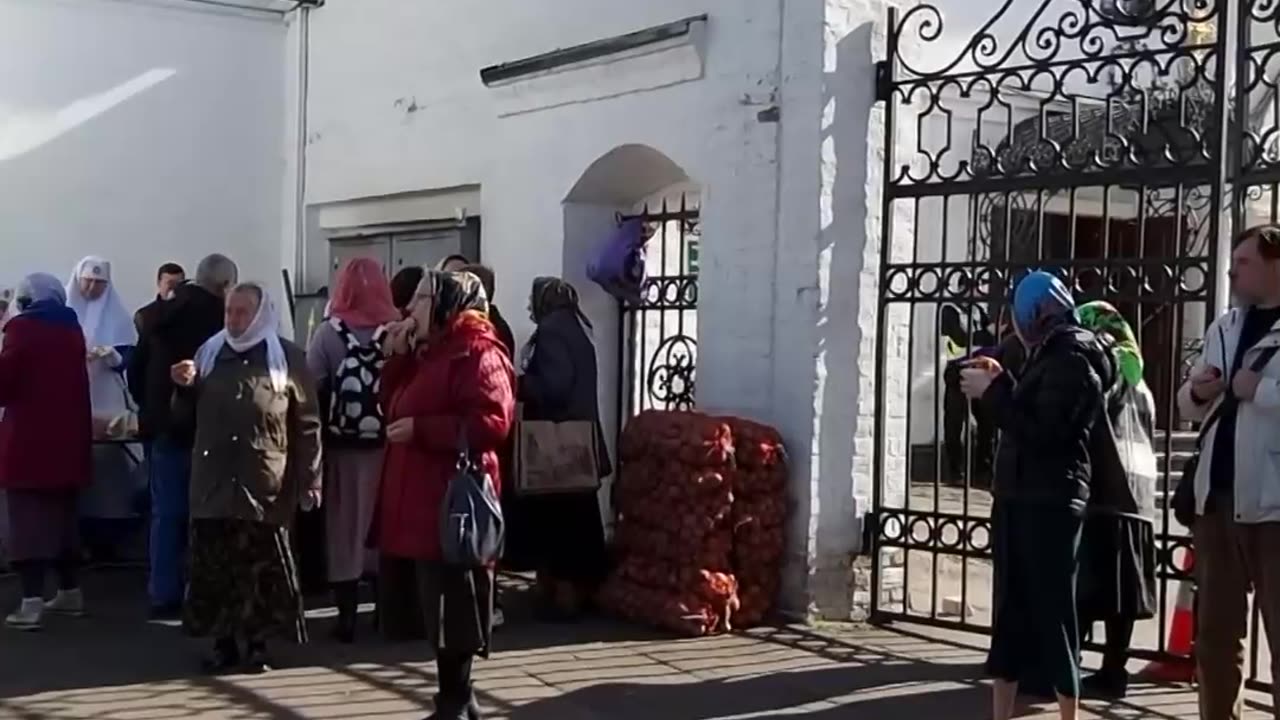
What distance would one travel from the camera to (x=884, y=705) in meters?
6.15

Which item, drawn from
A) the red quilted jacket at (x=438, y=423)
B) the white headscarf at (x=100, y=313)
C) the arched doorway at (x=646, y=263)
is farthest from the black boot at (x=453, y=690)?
the white headscarf at (x=100, y=313)

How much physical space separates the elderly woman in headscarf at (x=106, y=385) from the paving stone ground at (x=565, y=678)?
1.14 metres

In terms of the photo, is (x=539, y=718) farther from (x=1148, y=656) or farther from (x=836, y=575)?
(x=1148, y=656)

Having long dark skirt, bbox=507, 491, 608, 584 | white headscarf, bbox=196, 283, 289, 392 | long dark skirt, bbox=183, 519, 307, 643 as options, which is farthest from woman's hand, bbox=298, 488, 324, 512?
long dark skirt, bbox=507, 491, 608, 584

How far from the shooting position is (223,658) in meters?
6.45

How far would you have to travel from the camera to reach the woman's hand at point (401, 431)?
5.39 m

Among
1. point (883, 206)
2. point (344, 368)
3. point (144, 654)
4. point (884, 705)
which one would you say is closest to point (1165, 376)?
point (883, 206)

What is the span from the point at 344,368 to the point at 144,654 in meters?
1.52

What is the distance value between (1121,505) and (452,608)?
8.69ft

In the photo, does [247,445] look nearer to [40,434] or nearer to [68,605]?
[40,434]

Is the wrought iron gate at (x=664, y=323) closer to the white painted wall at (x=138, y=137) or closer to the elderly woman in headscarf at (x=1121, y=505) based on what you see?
the elderly woman in headscarf at (x=1121, y=505)

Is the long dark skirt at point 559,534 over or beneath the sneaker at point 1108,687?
over

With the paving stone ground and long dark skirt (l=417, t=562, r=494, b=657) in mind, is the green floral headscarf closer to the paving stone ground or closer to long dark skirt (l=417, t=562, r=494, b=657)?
the paving stone ground

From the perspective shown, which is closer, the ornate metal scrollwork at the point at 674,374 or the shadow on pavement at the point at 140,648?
the shadow on pavement at the point at 140,648
